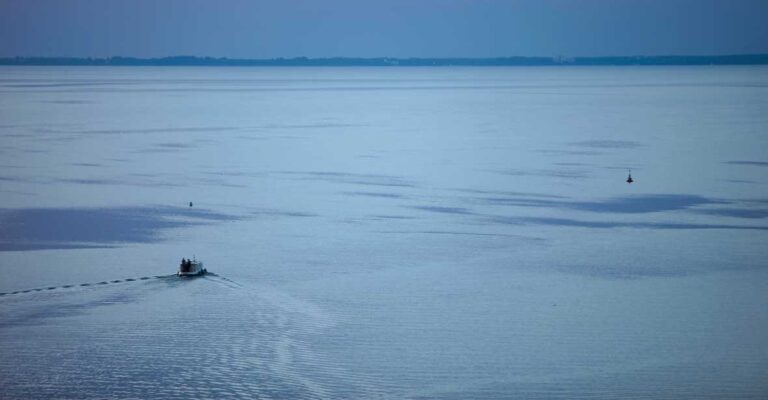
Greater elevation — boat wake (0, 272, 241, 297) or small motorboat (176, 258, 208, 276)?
small motorboat (176, 258, 208, 276)

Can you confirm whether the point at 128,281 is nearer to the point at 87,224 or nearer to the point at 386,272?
the point at 386,272

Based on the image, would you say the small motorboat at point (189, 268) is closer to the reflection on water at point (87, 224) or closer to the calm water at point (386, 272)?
the calm water at point (386, 272)

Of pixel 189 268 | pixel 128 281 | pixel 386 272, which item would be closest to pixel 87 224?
pixel 128 281

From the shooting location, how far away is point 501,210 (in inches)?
822

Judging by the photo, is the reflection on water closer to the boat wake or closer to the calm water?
the calm water

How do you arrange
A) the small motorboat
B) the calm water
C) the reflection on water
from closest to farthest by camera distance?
the calm water → the small motorboat → the reflection on water

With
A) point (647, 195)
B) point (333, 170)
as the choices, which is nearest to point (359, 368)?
point (647, 195)

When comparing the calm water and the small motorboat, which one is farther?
the small motorboat

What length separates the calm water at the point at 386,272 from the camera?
36.5ft

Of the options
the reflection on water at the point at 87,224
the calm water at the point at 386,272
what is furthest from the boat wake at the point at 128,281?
the reflection on water at the point at 87,224

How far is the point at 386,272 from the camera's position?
15664mm

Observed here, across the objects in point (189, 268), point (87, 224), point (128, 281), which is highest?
point (87, 224)

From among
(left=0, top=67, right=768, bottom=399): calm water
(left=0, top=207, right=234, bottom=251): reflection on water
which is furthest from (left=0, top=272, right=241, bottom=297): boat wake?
(left=0, top=207, right=234, bottom=251): reflection on water

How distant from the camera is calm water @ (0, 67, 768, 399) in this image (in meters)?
11.1
